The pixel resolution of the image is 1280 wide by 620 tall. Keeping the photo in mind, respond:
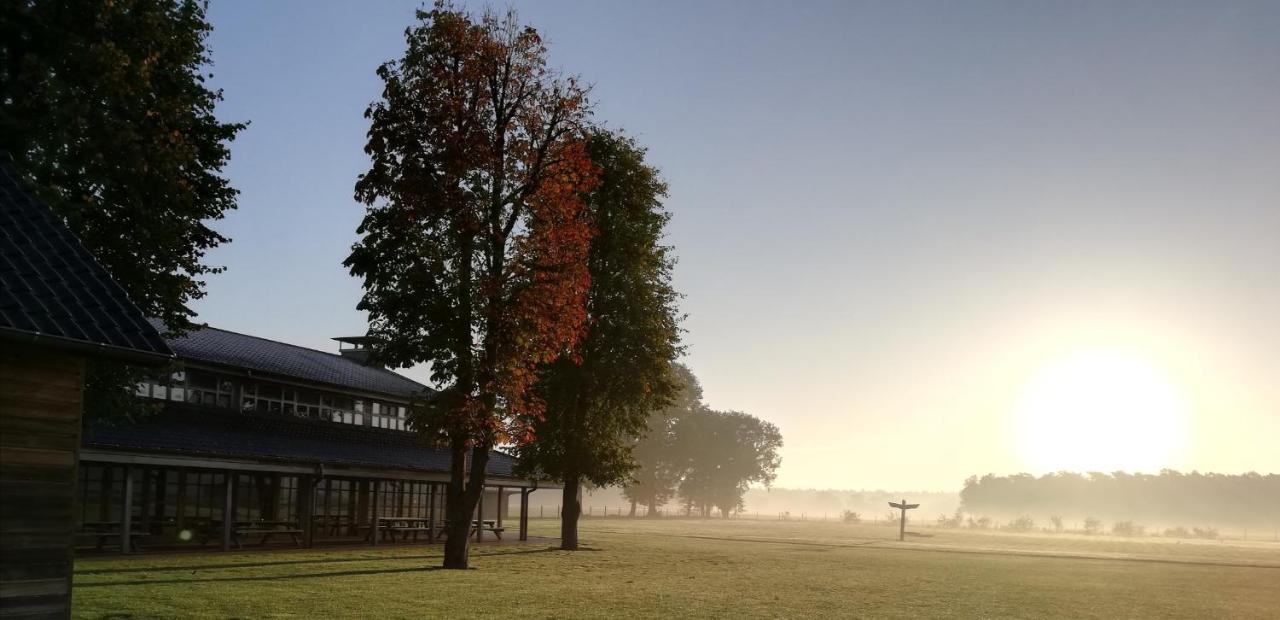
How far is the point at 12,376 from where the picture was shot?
33.4 ft

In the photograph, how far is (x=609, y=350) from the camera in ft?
123

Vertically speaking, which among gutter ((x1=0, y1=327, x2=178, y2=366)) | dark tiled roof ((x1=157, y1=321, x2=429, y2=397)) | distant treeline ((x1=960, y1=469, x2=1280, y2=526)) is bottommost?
distant treeline ((x1=960, y1=469, x2=1280, y2=526))

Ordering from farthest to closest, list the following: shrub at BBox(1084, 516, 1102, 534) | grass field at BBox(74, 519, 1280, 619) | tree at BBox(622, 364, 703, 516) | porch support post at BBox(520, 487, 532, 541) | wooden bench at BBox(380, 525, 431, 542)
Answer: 1. tree at BBox(622, 364, 703, 516)
2. shrub at BBox(1084, 516, 1102, 534)
3. porch support post at BBox(520, 487, 532, 541)
4. wooden bench at BBox(380, 525, 431, 542)
5. grass field at BBox(74, 519, 1280, 619)

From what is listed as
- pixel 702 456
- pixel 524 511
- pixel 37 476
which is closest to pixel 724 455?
pixel 702 456

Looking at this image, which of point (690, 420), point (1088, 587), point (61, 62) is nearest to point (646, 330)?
point (1088, 587)

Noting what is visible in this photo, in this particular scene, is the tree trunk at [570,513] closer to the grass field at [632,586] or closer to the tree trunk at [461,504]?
the grass field at [632,586]

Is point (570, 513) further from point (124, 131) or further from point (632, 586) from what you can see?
point (124, 131)

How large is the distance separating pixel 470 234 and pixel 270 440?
11.5m

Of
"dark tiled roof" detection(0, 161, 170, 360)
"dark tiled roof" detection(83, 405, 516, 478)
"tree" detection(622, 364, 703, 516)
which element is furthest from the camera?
"tree" detection(622, 364, 703, 516)

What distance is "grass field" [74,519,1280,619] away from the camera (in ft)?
60.6

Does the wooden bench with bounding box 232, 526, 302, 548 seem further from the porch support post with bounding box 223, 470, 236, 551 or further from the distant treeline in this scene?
the distant treeline

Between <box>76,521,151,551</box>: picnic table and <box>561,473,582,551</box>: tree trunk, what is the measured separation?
586 inches

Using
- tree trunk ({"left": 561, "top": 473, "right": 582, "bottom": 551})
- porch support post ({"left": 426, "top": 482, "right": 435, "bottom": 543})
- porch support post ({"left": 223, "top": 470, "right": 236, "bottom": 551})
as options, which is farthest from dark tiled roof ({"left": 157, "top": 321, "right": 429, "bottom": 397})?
tree trunk ({"left": 561, "top": 473, "right": 582, "bottom": 551})

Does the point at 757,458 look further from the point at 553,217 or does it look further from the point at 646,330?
the point at 553,217
